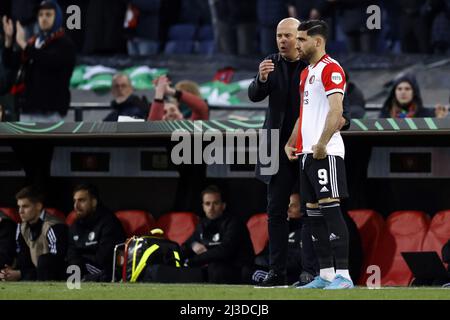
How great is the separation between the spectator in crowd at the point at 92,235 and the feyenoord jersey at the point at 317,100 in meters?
3.10

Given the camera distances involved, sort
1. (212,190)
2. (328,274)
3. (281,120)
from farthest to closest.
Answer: (212,190)
(281,120)
(328,274)

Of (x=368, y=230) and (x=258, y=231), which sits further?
(x=258, y=231)

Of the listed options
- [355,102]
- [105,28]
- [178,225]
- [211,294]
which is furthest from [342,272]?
[105,28]

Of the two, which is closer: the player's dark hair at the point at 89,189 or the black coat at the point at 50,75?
the player's dark hair at the point at 89,189

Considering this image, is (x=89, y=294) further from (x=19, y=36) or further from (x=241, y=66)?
(x=241, y=66)

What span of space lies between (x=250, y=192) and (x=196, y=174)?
54cm

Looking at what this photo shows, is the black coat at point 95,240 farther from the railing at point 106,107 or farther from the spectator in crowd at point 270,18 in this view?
the spectator in crowd at point 270,18

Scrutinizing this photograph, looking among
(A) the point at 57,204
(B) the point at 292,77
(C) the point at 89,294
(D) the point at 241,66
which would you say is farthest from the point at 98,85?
(C) the point at 89,294

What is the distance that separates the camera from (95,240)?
39.2 feet

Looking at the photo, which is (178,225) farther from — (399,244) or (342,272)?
(342,272)

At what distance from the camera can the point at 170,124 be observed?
11.6 meters

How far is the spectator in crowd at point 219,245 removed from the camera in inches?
456

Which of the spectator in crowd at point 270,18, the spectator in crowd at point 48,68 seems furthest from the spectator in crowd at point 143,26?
the spectator in crowd at point 48,68

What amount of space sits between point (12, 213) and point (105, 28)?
16.5ft
